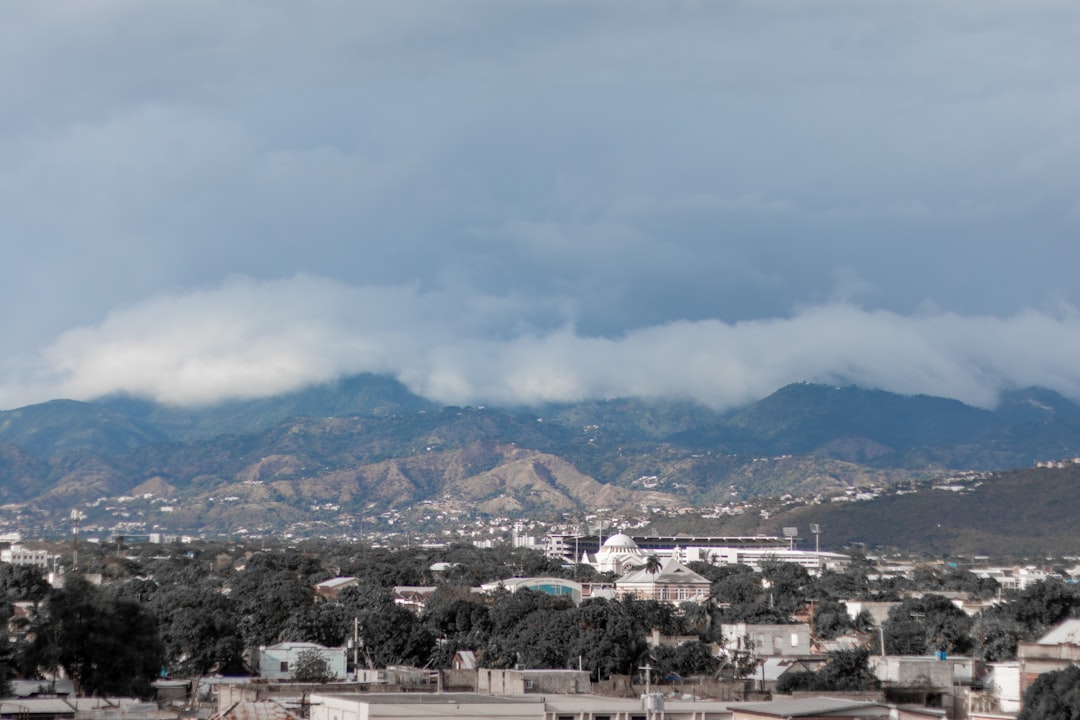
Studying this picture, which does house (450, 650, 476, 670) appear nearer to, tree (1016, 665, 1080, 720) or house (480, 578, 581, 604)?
tree (1016, 665, 1080, 720)

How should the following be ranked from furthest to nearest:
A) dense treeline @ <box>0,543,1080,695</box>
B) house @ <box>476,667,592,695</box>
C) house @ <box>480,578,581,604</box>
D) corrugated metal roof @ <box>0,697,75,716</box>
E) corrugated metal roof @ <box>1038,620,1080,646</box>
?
house @ <box>480,578,581,604</box>
dense treeline @ <box>0,543,1080,695</box>
corrugated metal roof @ <box>1038,620,1080,646</box>
house @ <box>476,667,592,695</box>
corrugated metal roof @ <box>0,697,75,716</box>

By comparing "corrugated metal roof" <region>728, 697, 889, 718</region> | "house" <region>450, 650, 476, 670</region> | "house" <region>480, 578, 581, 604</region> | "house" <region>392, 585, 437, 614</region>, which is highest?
"house" <region>480, 578, 581, 604</region>

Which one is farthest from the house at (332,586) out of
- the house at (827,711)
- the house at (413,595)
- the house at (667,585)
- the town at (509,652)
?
the house at (827,711)

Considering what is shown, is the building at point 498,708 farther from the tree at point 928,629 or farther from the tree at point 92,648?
the tree at point 928,629

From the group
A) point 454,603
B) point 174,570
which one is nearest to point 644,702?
point 454,603

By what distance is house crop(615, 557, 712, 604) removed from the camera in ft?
553

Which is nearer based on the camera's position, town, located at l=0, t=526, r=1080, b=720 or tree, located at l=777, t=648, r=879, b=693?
town, located at l=0, t=526, r=1080, b=720

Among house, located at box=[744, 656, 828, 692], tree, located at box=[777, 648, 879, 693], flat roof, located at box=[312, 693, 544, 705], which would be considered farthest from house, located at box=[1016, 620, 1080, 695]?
flat roof, located at box=[312, 693, 544, 705]

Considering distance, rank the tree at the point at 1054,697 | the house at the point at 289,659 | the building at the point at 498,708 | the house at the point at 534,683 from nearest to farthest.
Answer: the building at the point at 498,708 < the tree at the point at 1054,697 < the house at the point at 534,683 < the house at the point at 289,659

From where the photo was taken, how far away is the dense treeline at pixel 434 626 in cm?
7456

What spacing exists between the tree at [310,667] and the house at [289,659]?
9.5 inches

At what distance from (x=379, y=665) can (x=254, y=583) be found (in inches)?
2085

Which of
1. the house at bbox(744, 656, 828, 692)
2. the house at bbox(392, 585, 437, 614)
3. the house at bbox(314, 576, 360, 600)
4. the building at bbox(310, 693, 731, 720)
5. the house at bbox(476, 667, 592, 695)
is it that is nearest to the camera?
the building at bbox(310, 693, 731, 720)

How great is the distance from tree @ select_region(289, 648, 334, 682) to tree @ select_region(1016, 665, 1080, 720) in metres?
35.4
